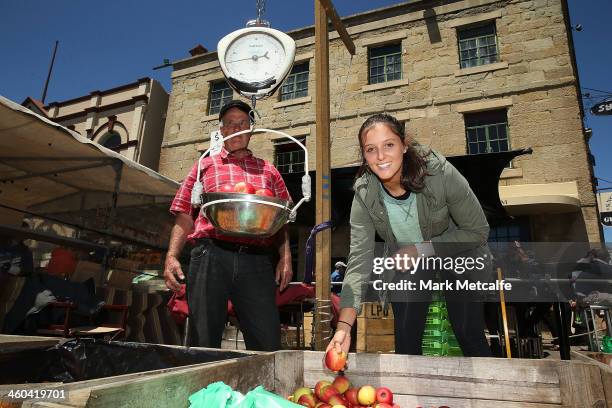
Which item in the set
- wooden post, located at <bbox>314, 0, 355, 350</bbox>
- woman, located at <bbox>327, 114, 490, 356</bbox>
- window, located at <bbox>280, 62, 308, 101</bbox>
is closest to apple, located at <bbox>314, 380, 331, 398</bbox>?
woman, located at <bbox>327, 114, 490, 356</bbox>

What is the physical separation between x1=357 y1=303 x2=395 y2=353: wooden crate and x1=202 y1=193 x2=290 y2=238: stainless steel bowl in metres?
3.30

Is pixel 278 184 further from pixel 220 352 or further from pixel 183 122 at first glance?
pixel 183 122

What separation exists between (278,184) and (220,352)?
5.18 feet

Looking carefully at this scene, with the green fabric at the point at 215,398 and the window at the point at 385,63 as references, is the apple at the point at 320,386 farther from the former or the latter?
the window at the point at 385,63

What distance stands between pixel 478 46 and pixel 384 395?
12.0 metres

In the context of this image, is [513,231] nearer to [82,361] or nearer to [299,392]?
[299,392]

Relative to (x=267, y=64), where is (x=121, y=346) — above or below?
below

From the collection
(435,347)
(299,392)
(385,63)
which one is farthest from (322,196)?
(385,63)

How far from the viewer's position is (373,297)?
488 cm

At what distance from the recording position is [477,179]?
7.74 meters

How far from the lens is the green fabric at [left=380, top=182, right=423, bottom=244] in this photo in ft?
7.56

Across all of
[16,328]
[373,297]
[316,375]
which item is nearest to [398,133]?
[316,375]

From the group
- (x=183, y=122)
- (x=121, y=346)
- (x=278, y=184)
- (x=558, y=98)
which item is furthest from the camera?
(x=183, y=122)

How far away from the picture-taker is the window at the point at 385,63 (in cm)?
1193
